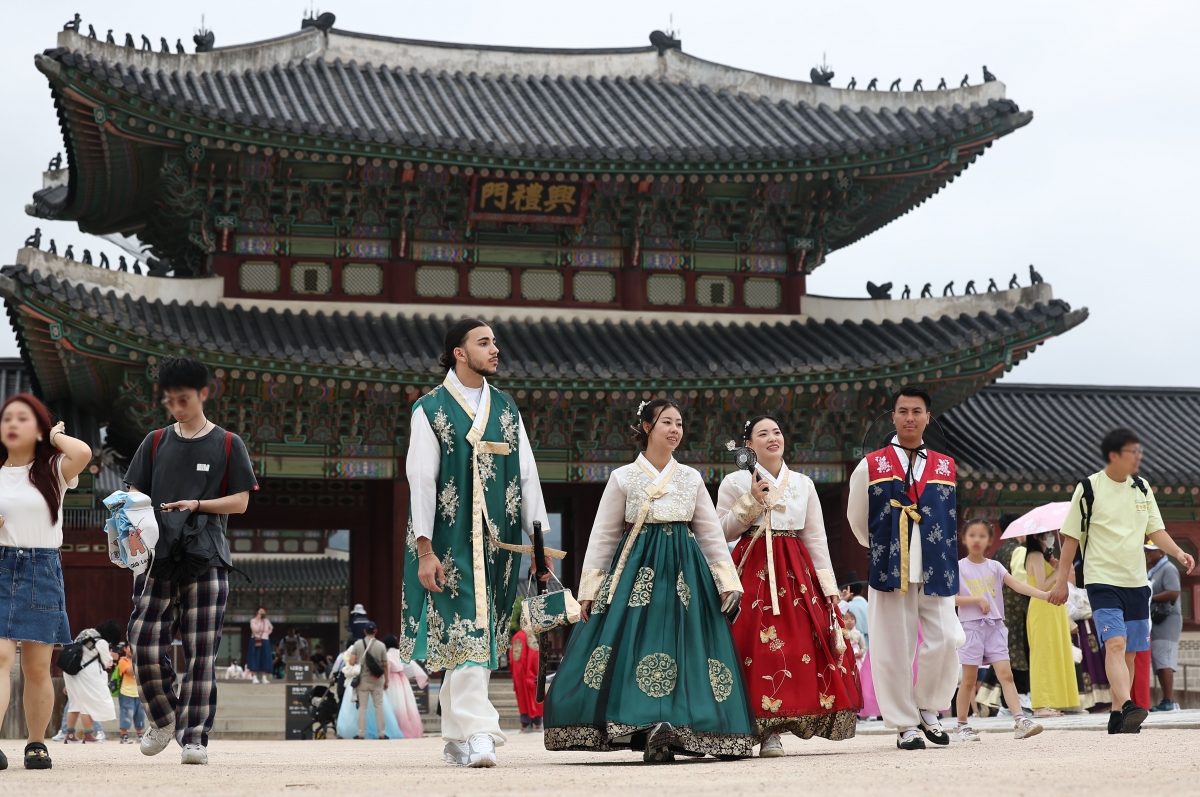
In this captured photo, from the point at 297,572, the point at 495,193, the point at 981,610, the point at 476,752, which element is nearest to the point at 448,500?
the point at 476,752

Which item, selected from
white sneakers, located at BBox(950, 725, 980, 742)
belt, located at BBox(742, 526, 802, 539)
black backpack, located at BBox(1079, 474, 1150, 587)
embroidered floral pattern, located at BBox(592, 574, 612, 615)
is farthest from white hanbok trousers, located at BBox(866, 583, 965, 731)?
embroidered floral pattern, located at BBox(592, 574, 612, 615)

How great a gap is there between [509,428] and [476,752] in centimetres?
151

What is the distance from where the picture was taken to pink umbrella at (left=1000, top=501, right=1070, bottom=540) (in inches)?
460

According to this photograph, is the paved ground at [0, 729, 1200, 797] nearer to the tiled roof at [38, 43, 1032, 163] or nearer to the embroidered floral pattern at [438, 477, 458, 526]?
the embroidered floral pattern at [438, 477, 458, 526]

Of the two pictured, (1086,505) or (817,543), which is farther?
(1086,505)

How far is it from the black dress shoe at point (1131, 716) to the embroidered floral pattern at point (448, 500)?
152 inches

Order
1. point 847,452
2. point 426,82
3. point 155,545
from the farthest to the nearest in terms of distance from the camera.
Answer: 1. point 426,82
2. point 847,452
3. point 155,545

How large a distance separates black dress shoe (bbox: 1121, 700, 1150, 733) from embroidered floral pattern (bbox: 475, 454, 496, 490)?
3.73m

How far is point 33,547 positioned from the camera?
6.45 m

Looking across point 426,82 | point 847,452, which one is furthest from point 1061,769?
point 426,82

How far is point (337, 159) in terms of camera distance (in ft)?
55.2

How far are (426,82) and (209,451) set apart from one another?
541 inches

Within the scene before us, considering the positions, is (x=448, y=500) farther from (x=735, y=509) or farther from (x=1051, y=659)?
(x=1051, y=659)

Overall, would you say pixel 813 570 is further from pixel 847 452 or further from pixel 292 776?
pixel 847 452
